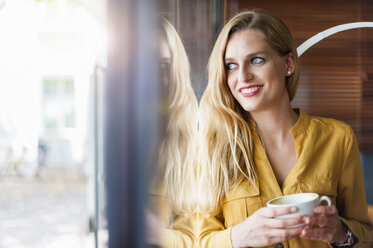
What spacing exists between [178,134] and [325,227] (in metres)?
0.30

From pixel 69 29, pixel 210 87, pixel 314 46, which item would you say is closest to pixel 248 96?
pixel 210 87

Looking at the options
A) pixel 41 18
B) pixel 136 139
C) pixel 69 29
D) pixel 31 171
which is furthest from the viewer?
pixel 31 171

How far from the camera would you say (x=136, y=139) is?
1.79 ft

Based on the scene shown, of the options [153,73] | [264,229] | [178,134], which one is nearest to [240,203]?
[264,229]

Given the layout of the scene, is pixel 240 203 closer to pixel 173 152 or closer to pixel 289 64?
pixel 173 152

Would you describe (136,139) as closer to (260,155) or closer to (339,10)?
(260,155)

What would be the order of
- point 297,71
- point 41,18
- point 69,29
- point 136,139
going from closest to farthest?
point 136,139 < point 297,71 < point 41,18 < point 69,29

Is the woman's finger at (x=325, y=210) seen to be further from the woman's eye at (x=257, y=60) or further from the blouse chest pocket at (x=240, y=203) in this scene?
the woman's eye at (x=257, y=60)

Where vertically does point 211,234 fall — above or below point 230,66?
below

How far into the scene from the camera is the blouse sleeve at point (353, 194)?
66 centimetres

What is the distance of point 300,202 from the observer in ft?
1.86

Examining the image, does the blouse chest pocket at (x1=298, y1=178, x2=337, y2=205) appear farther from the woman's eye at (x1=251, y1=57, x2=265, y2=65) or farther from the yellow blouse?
the woman's eye at (x1=251, y1=57, x2=265, y2=65)

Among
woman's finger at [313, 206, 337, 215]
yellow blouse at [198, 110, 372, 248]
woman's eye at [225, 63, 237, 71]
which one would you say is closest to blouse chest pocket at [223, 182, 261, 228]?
yellow blouse at [198, 110, 372, 248]

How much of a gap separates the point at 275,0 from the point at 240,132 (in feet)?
0.83
